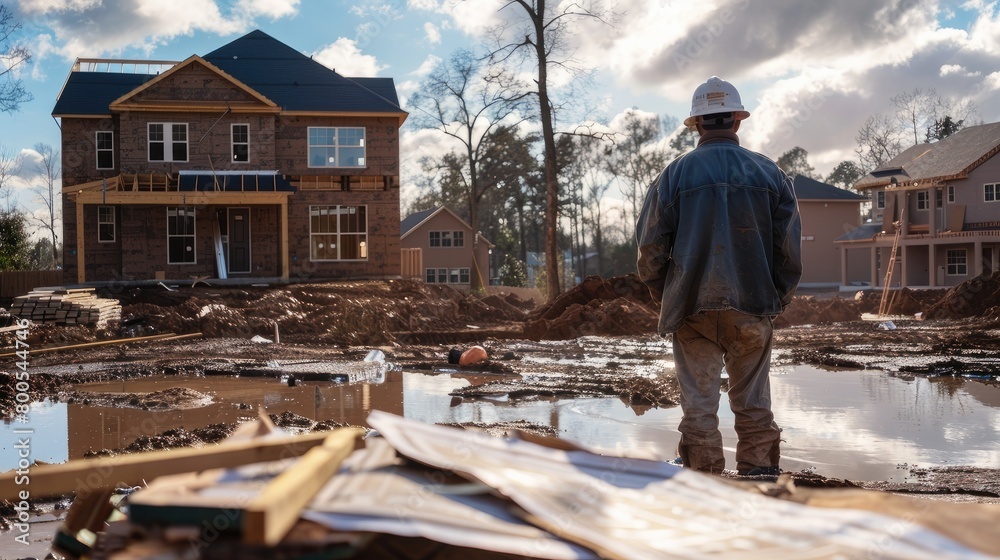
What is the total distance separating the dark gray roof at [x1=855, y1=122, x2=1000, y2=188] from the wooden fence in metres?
36.9

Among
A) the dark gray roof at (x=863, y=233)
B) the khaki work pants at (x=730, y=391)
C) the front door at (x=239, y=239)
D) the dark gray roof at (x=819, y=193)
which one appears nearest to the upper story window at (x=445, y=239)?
the dark gray roof at (x=819, y=193)

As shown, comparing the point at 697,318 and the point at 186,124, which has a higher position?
the point at 186,124

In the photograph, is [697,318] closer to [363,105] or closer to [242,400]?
[242,400]

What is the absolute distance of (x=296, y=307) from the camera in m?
22.7

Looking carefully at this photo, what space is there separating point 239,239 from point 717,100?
2521 cm

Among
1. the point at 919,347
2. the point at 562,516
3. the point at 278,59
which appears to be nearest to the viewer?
the point at 562,516

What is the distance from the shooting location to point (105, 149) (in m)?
28.1

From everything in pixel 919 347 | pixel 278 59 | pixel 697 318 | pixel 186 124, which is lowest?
pixel 919 347

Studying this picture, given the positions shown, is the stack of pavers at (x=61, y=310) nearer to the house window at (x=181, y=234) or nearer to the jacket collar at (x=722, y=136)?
the house window at (x=181, y=234)

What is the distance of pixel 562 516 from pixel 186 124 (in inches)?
1108

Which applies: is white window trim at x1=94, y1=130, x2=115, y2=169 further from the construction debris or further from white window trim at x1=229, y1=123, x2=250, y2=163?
the construction debris

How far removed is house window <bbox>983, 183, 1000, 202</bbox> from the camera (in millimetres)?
37156

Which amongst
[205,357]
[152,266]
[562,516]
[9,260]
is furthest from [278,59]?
[562,516]

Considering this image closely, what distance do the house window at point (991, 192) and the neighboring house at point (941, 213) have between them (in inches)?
1.6
